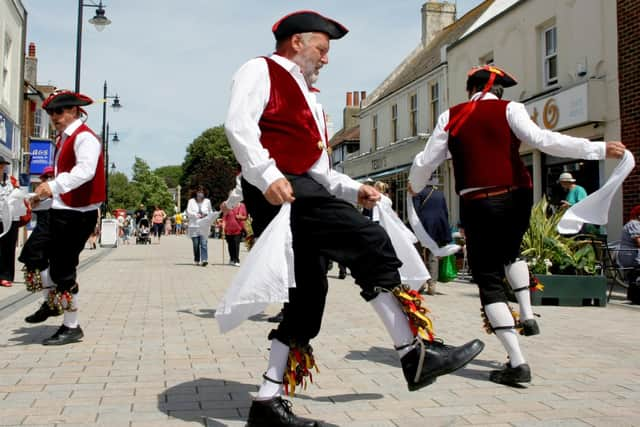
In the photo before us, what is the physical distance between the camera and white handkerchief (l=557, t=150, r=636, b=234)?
165 inches

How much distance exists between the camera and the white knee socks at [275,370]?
304 cm

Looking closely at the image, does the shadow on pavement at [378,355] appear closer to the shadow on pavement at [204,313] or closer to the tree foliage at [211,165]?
the shadow on pavement at [204,313]

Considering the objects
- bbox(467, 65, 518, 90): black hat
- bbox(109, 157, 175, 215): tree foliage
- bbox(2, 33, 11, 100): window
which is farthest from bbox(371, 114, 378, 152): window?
bbox(109, 157, 175, 215): tree foliage

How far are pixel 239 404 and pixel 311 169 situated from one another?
53.5 inches

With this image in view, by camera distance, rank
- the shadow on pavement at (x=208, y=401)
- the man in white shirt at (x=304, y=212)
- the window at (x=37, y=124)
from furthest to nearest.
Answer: the window at (x=37, y=124), the shadow on pavement at (x=208, y=401), the man in white shirt at (x=304, y=212)

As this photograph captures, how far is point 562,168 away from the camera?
15.0 metres

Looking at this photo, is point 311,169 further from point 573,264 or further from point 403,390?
point 573,264

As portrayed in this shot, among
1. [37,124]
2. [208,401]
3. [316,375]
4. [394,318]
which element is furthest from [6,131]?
[394,318]

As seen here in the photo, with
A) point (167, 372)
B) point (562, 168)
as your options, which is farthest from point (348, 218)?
point (562, 168)

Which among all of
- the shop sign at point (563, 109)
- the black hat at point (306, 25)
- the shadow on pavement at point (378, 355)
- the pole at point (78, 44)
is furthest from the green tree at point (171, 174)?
the black hat at point (306, 25)

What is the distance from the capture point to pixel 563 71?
15.1 metres

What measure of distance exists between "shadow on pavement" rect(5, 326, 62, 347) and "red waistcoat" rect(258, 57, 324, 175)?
3420mm

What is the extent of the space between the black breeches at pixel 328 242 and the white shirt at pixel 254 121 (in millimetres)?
164

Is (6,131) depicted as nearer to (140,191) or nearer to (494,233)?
(494,233)
